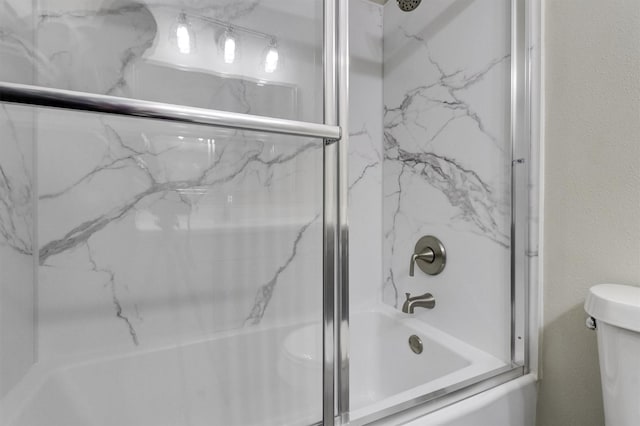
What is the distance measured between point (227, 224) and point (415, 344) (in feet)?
2.84

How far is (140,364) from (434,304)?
1.03m

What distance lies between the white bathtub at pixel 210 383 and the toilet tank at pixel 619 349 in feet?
0.98

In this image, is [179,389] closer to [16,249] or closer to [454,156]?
[16,249]

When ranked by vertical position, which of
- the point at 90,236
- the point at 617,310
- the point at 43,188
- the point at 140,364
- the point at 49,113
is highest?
the point at 49,113

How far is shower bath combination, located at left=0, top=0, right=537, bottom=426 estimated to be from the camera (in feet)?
2.70

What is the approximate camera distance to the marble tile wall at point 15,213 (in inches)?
32.0

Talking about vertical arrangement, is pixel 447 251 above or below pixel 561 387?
above

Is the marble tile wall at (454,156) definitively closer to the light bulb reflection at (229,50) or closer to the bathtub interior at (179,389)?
the bathtub interior at (179,389)

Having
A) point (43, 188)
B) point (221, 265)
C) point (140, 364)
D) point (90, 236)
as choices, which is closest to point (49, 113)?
point (43, 188)

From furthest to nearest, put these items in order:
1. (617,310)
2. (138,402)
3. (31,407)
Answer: (138,402) → (31,407) → (617,310)

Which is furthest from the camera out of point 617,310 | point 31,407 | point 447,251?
point 447,251

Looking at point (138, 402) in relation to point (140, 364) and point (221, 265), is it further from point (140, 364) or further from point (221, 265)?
point (221, 265)

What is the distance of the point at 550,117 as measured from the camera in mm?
976

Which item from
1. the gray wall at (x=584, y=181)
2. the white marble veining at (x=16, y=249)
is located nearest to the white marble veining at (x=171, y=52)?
the white marble veining at (x=16, y=249)
